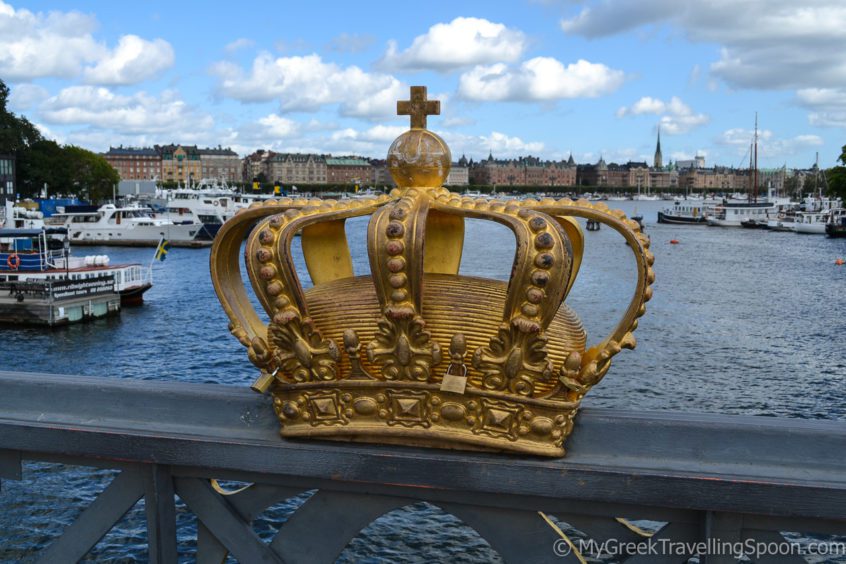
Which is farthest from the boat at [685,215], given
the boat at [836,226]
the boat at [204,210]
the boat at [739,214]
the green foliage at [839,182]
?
the boat at [204,210]

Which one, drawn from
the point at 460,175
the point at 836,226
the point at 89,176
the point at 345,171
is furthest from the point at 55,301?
the point at 460,175

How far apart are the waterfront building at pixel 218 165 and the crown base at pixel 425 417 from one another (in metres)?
171

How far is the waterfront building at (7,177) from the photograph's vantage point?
2685 inches

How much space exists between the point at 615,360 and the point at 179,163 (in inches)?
6315

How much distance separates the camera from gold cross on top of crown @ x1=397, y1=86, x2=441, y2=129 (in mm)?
2773

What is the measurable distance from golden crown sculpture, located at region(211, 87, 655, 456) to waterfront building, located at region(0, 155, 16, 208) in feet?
244

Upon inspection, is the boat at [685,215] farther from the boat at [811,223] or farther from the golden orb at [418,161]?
the golden orb at [418,161]

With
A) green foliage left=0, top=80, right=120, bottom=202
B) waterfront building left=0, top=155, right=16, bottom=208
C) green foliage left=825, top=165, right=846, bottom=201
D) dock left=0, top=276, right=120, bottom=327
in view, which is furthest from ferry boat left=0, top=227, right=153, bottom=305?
green foliage left=825, top=165, right=846, bottom=201

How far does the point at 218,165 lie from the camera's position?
170m

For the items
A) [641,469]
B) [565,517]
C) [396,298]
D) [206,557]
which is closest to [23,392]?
[206,557]

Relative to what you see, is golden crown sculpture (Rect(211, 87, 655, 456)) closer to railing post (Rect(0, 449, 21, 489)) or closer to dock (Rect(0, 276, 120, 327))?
railing post (Rect(0, 449, 21, 489))

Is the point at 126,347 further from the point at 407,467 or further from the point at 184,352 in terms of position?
the point at 407,467

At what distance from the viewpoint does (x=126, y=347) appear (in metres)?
23.0

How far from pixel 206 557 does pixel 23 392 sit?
920 millimetres
